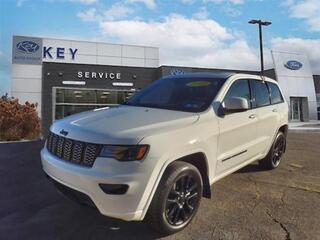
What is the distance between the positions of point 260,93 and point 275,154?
4.49ft

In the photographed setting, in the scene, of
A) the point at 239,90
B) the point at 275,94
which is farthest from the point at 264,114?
the point at 275,94

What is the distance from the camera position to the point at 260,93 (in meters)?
6.45

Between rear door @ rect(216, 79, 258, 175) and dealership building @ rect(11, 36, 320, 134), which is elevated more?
dealership building @ rect(11, 36, 320, 134)

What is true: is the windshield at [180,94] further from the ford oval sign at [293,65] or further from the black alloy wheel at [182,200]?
the ford oval sign at [293,65]

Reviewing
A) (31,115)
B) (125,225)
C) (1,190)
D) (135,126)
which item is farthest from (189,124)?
(31,115)

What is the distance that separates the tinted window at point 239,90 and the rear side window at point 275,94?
1.10m

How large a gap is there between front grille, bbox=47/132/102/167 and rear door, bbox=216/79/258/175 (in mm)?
1778

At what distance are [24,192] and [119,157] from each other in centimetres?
269

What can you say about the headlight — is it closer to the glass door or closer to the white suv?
the white suv

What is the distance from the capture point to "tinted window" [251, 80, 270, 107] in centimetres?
621

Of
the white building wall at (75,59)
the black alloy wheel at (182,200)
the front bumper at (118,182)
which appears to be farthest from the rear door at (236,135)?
the white building wall at (75,59)

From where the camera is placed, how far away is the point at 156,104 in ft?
16.9

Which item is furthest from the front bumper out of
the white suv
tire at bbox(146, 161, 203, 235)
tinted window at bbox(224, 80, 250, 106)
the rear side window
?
the rear side window

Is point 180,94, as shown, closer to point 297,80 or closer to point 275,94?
point 275,94
